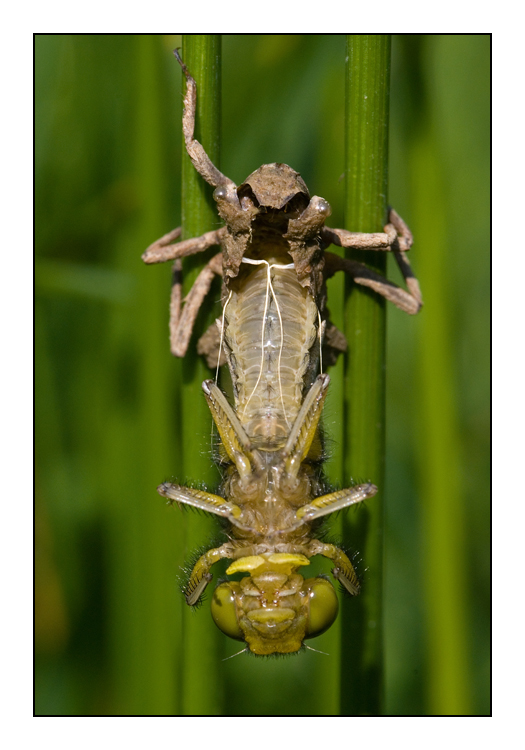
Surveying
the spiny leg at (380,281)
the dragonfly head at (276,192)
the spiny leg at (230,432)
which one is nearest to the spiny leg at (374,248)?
the spiny leg at (380,281)

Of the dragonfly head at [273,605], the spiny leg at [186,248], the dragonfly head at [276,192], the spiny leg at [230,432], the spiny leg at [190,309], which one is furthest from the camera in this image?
the spiny leg at [190,309]

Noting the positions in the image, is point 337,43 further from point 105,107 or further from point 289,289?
point 289,289

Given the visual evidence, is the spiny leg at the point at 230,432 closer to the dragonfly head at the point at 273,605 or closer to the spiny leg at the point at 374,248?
the dragonfly head at the point at 273,605

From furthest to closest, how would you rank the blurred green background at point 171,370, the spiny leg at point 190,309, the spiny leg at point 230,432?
the blurred green background at point 171,370, the spiny leg at point 190,309, the spiny leg at point 230,432

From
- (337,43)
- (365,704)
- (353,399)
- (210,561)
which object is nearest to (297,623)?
(210,561)

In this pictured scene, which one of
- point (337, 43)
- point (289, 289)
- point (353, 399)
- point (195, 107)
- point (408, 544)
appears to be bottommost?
point (408, 544)

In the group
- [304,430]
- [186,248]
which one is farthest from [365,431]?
[186,248]

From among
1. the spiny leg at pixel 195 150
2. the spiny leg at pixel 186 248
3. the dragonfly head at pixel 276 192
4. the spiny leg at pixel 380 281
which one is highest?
the spiny leg at pixel 195 150

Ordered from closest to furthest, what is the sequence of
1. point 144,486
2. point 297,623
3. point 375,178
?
point 297,623 < point 375,178 < point 144,486
